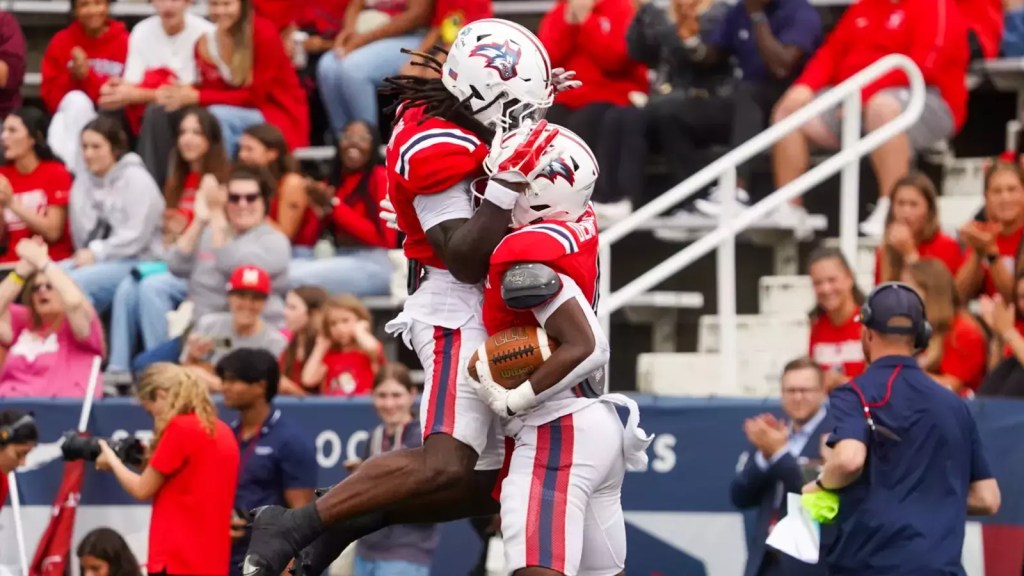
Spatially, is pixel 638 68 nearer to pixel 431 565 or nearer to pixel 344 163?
pixel 344 163

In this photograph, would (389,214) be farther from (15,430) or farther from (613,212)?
(613,212)

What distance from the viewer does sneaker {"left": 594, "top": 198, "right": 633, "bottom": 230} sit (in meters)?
11.3

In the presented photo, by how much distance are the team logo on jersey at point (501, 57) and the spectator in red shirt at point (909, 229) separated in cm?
353

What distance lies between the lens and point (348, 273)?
455 inches

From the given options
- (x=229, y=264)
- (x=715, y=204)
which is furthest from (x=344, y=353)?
(x=715, y=204)

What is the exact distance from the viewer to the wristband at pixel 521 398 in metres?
6.68

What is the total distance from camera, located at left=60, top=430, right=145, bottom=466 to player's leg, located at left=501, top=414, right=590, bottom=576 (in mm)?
3303

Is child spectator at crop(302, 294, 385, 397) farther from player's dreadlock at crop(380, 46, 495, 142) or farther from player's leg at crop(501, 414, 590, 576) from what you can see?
player's leg at crop(501, 414, 590, 576)

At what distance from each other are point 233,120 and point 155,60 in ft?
2.43

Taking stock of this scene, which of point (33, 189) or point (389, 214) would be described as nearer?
point (389, 214)

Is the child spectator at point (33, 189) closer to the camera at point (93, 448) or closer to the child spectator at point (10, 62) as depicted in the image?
the child spectator at point (10, 62)

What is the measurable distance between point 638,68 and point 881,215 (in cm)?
173

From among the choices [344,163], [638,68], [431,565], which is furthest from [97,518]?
[638,68]

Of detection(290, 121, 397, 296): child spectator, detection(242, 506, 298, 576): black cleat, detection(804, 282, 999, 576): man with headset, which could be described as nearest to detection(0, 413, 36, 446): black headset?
detection(290, 121, 397, 296): child spectator
